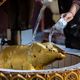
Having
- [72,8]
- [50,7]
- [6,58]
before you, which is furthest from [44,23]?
[6,58]

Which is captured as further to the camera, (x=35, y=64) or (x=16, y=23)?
(x=16, y=23)

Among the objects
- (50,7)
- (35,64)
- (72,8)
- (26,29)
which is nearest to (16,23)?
(26,29)

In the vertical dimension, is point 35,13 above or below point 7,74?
above

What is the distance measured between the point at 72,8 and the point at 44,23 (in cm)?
44

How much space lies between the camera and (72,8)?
27.6 inches

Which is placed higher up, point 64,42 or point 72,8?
point 72,8

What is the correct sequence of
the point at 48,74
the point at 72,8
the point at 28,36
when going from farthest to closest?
1. the point at 28,36
2. the point at 72,8
3. the point at 48,74

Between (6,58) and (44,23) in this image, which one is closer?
(6,58)

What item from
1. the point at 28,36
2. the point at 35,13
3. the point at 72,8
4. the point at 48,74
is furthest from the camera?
the point at 35,13

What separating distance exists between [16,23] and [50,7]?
0.17 meters

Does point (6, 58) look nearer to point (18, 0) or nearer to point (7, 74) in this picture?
point (7, 74)

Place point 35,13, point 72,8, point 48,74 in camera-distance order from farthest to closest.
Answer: point 35,13
point 72,8
point 48,74

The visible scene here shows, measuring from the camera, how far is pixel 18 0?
3.06ft

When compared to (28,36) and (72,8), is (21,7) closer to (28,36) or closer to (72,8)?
(28,36)
